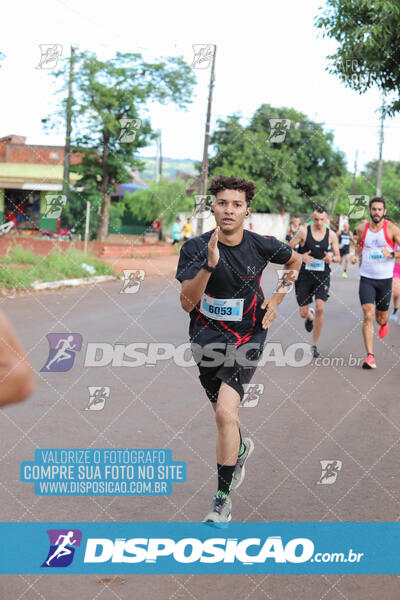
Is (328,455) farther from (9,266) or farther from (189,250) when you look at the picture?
(9,266)

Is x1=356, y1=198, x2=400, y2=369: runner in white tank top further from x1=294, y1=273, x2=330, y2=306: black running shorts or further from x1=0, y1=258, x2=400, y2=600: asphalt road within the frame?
x1=294, y1=273, x2=330, y2=306: black running shorts

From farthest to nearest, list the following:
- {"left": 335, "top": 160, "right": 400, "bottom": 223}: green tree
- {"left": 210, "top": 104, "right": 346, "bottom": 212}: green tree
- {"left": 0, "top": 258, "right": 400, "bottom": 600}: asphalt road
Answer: {"left": 335, "top": 160, "right": 400, "bottom": 223}: green tree
{"left": 210, "top": 104, "right": 346, "bottom": 212}: green tree
{"left": 0, "top": 258, "right": 400, "bottom": 600}: asphalt road

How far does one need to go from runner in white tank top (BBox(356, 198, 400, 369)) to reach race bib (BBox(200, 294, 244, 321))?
429 centimetres

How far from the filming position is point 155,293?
52.9ft

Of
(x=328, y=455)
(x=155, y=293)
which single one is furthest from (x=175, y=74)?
(x=328, y=455)

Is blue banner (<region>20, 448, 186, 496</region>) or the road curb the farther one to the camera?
the road curb

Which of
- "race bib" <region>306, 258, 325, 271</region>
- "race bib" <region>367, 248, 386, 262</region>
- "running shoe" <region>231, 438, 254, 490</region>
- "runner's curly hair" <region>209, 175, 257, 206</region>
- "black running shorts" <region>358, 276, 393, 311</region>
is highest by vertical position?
"runner's curly hair" <region>209, 175, 257, 206</region>

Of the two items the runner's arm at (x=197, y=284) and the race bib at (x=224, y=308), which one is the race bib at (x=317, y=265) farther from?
the runner's arm at (x=197, y=284)

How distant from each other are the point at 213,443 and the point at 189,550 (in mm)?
1804

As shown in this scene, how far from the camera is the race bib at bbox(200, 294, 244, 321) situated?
4.17 m

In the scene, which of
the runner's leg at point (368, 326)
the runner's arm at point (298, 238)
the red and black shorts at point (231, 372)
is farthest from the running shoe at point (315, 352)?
the red and black shorts at point (231, 372)

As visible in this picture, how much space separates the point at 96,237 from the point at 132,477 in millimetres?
27788

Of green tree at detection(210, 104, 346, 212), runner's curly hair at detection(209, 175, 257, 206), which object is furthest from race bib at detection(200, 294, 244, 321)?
green tree at detection(210, 104, 346, 212)

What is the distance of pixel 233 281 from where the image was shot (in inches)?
164
